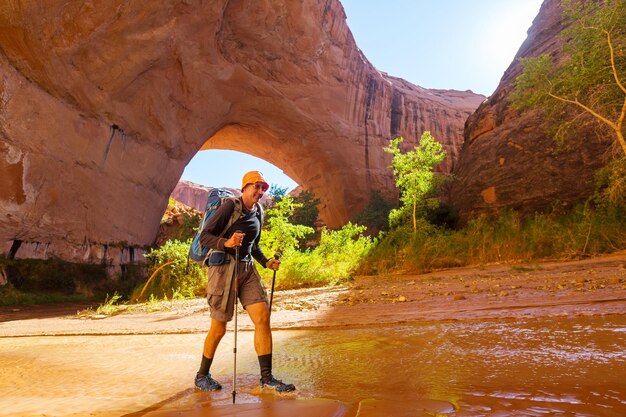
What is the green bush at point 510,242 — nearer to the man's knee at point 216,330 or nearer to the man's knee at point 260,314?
the man's knee at point 260,314

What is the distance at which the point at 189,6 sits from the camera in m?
14.9

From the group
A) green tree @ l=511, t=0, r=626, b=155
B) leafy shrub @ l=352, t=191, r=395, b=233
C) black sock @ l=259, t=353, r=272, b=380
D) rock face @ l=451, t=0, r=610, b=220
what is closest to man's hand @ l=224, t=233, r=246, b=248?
black sock @ l=259, t=353, r=272, b=380

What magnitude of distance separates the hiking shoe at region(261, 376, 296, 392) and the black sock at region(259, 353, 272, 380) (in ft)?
0.08

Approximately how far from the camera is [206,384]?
2.33m

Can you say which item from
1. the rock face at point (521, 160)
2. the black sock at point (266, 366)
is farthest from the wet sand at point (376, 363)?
the rock face at point (521, 160)

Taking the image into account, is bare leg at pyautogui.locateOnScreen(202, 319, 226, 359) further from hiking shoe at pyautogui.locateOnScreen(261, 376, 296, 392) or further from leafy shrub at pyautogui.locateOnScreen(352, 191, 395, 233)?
leafy shrub at pyautogui.locateOnScreen(352, 191, 395, 233)

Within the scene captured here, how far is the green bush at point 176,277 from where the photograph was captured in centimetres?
979

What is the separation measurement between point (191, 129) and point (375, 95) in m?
11.3

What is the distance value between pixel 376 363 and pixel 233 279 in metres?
1.05

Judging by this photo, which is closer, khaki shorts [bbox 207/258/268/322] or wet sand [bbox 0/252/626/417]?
wet sand [bbox 0/252/626/417]

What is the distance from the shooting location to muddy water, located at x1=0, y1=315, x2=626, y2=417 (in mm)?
1683

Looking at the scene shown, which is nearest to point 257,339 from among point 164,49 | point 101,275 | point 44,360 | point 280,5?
point 44,360

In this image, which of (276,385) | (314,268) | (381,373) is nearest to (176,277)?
(314,268)

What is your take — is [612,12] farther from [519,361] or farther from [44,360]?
[44,360]
